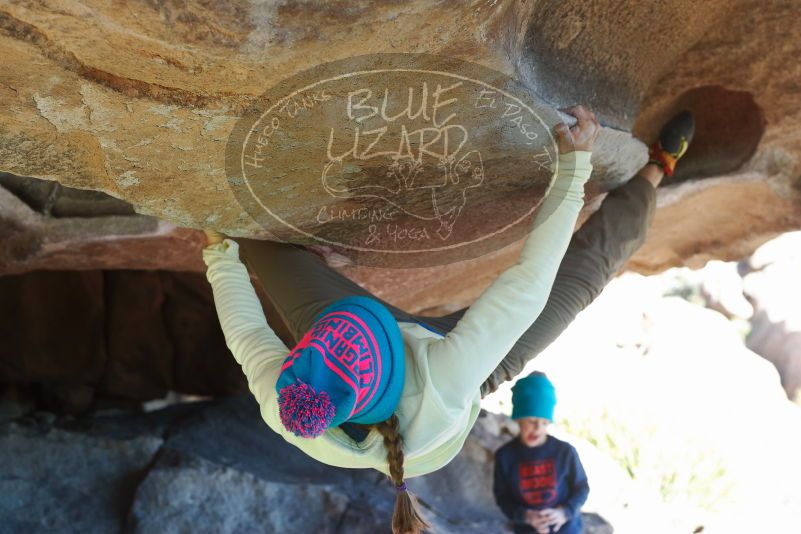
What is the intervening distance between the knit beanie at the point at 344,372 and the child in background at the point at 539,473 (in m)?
1.29

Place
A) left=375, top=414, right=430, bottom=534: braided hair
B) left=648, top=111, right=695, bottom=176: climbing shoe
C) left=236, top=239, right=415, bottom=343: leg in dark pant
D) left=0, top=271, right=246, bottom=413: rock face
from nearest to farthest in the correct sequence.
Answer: left=375, top=414, right=430, bottom=534: braided hair, left=236, top=239, right=415, bottom=343: leg in dark pant, left=648, top=111, right=695, bottom=176: climbing shoe, left=0, top=271, right=246, bottom=413: rock face

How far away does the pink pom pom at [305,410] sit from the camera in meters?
1.02

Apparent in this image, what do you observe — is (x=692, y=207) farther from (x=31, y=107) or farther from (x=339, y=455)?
(x=31, y=107)

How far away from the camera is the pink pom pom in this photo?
1.02 metres

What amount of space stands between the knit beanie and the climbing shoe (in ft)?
3.92

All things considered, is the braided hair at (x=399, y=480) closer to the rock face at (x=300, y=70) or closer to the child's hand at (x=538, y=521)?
the rock face at (x=300, y=70)

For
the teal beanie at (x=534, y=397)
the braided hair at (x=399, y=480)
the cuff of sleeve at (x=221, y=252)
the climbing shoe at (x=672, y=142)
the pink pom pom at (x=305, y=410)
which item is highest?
the climbing shoe at (x=672, y=142)

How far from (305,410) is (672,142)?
4.93 feet

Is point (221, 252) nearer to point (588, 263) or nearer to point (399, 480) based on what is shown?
point (399, 480)

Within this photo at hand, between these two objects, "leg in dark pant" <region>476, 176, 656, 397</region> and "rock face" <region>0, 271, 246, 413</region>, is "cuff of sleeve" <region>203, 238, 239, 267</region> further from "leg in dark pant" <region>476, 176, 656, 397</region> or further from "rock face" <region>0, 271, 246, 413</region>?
"rock face" <region>0, 271, 246, 413</region>

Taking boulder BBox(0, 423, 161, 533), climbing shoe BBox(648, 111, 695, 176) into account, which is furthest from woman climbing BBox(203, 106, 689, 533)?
boulder BBox(0, 423, 161, 533)

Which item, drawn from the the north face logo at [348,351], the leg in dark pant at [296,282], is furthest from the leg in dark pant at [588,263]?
the the north face logo at [348,351]

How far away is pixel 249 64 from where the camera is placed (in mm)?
1129

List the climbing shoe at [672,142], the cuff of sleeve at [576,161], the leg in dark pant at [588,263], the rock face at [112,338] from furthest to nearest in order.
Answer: the rock face at [112,338] → the climbing shoe at [672,142] → the leg in dark pant at [588,263] → the cuff of sleeve at [576,161]
